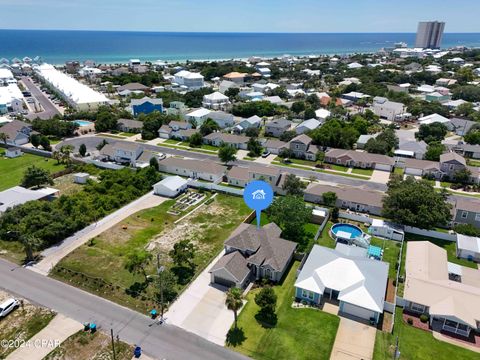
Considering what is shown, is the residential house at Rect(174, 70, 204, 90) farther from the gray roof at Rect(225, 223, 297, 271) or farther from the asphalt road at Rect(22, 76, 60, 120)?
the gray roof at Rect(225, 223, 297, 271)

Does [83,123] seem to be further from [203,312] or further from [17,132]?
[203,312]

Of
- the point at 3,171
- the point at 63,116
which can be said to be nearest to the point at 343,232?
the point at 3,171

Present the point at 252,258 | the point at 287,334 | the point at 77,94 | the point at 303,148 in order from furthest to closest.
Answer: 1. the point at 77,94
2. the point at 303,148
3. the point at 252,258
4. the point at 287,334

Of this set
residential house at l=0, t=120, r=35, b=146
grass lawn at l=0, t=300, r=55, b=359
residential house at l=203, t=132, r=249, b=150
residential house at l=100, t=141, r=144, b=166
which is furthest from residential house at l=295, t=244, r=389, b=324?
residential house at l=0, t=120, r=35, b=146

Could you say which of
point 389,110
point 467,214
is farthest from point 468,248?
point 389,110

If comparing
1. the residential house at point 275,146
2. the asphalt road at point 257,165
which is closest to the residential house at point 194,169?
the asphalt road at point 257,165

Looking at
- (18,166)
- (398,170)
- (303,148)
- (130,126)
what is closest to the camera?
(18,166)

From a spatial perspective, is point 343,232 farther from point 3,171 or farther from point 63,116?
point 63,116

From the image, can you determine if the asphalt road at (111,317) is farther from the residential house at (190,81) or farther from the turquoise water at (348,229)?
the residential house at (190,81)
